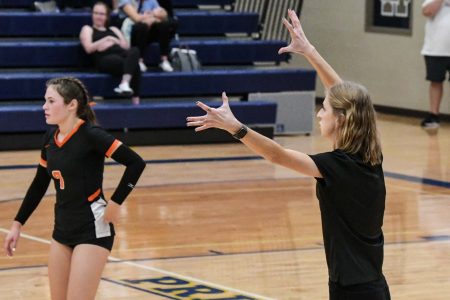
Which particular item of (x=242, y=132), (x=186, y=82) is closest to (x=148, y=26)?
(x=186, y=82)

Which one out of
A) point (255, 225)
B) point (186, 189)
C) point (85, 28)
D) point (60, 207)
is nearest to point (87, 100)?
point (60, 207)

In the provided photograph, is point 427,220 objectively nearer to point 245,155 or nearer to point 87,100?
point 245,155

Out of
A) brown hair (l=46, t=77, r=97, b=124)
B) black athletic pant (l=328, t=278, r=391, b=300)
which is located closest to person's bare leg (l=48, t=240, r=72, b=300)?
brown hair (l=46, t=77, r=97, b=124)

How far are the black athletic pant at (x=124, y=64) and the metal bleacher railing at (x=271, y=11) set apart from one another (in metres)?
3.05

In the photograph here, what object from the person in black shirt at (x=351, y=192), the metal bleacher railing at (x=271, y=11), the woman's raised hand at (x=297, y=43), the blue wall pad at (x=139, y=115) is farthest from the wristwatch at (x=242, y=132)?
the metal bleacher railing at (x=271, y=11)

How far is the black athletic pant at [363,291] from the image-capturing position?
13.2 feet

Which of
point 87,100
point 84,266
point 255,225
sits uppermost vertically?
point 87,100

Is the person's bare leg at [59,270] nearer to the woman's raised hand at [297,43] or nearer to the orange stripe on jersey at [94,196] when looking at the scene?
the orange stripe on jersey at [94,196]

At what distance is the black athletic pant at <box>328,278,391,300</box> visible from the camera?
4.01 meters

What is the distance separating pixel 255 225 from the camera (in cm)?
898

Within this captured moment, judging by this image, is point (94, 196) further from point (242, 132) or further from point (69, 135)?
point (242, 132)

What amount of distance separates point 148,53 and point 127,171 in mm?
A: 9566

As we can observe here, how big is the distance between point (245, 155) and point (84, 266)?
782cm

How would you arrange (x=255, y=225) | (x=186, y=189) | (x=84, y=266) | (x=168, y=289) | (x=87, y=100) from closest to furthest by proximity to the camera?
1. (x=84, y=266)
2. (x=87, y=100)
3. (x=168, y=289)
4. (x=255, y=225)
5. (x=186, y=189)
